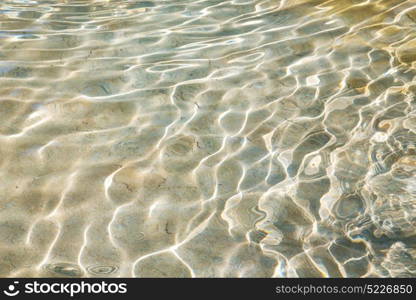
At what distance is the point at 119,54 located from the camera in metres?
4.40

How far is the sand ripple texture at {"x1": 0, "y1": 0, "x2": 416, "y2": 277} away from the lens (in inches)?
106

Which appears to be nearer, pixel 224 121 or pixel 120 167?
pixel 120 167

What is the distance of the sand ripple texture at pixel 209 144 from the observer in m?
2.70

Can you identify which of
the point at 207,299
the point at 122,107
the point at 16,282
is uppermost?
the point at 122,107

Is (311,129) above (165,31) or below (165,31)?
below

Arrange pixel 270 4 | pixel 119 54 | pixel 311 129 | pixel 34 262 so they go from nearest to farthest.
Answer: pixel 34 262 < pixel 311 129 < pixel 119 54 < pixel 270 4

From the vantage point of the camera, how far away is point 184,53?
14.6 ft

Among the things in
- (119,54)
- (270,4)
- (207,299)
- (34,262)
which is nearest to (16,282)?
(34,262)

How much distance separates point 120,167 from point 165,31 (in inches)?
78.1

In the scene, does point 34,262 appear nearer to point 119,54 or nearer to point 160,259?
point 160,259

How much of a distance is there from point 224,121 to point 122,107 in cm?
72

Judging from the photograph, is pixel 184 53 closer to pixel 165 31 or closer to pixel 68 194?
pixel 165 31

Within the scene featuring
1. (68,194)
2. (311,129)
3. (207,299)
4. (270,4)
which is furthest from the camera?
(270,4)

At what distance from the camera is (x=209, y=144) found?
3.42 meters
